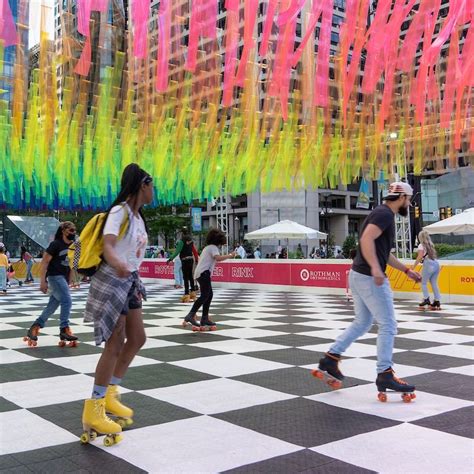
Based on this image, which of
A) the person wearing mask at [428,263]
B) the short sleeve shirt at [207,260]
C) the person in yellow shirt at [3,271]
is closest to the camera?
the short sleeve shirt at [207,260]

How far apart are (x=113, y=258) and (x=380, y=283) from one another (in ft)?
6.52

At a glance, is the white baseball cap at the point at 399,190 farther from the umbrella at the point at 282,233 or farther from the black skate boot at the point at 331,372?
the umbrella at the point at 282,233

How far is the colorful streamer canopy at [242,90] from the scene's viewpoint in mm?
8562

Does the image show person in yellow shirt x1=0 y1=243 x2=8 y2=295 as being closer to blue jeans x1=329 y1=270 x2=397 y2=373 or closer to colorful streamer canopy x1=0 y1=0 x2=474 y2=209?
colorful streamer canopy x1=0 y1=0 x2=474 y2=209

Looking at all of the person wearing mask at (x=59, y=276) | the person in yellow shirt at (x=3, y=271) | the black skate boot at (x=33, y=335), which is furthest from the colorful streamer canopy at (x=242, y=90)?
the black skate boot at (x=33, y=335)

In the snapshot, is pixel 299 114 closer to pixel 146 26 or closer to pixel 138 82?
pixel 138 82

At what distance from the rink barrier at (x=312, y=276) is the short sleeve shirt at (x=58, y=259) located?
9.33m

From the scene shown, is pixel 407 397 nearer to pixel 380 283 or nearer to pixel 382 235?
pixel 380 283

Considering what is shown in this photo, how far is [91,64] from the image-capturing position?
360 inches

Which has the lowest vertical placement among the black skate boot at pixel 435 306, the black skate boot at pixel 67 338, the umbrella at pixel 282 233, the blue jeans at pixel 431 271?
the black skate boot at pixel 435 306

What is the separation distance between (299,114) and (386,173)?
11.4 feet

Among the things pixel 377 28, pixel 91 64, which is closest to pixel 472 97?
pixel 377 28

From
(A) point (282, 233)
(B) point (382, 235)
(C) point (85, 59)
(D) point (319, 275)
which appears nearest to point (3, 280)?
(D) point (319, 275)

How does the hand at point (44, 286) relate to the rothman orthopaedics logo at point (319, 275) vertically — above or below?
above
